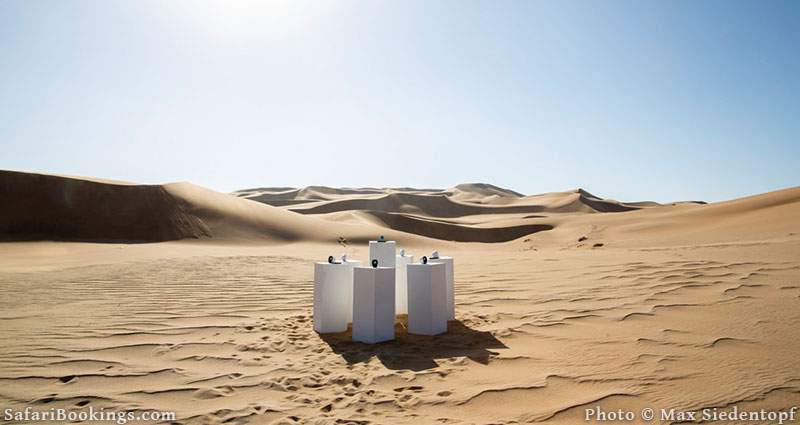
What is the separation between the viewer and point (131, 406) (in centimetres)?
305

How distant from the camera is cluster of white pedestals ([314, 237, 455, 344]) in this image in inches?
175

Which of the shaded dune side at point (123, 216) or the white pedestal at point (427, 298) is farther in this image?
the shaded dune side at point (123, 216)

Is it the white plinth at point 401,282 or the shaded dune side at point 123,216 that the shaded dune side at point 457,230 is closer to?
the shaded dune side at point 123,216

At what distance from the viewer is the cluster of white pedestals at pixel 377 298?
445cm

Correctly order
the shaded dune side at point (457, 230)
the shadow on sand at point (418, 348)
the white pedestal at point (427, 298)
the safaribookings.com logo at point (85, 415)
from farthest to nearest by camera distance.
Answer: the shaded dune side at point (457, 230) → the white pedestal at point (427, 298) → the shadow on sand at point (418, 348) → the safaribookings.com logo at point (85, 415)

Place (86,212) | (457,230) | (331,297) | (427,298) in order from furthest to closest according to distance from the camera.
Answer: (457,230), (86,212), (331,297), (427,298)

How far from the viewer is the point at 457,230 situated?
26047 mm

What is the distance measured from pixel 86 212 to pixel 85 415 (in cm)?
1592

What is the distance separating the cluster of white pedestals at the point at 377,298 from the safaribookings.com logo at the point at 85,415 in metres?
1.92

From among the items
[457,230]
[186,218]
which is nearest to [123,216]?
[186,218]

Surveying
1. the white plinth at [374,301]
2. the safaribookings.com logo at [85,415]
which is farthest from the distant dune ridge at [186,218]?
the safaribookings.com logo at [85,415]

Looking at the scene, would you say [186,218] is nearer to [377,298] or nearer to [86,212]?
[86,212]

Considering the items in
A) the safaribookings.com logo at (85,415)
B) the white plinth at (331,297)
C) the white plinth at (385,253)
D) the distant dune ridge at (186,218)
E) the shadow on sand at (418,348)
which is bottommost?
the safaribookings.com logo at (85,415)

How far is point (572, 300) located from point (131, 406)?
4714mm
